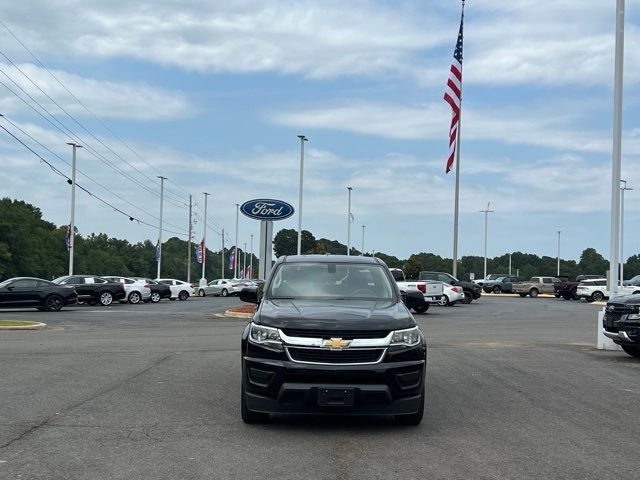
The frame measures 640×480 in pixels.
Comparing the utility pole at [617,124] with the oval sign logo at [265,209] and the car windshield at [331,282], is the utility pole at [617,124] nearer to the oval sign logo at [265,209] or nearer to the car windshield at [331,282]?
the car windshield at [331,282]

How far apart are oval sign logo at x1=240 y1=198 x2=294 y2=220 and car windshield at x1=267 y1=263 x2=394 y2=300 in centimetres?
2696

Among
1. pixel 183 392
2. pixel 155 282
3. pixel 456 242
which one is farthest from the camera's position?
pixel 155 282

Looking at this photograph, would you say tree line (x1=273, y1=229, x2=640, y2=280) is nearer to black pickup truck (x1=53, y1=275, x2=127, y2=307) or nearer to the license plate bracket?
black pickup truck (x1=53, y1=275, x2=127, y2=307)

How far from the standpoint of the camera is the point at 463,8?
1521 inches

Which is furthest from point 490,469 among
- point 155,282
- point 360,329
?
point 155,282

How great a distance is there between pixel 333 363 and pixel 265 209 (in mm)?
29613

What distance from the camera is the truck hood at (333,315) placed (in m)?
7.26

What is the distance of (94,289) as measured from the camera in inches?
1550

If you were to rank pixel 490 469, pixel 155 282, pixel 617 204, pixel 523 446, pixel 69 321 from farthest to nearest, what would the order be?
pixel 155 282
pixel 69 321
pixel 617 204
pixel 523 446
pixel 490 469

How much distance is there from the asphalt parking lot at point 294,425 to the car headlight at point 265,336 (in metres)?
0.89

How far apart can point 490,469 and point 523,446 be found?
987mm

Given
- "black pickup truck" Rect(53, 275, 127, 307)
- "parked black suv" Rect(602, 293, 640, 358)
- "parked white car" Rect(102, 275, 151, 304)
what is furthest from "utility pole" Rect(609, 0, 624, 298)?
"parked white car" Rect(102, 275, 151, 304)

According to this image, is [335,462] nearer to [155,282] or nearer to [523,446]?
[523,446]

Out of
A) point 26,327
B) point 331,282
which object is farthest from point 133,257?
point 331,282
